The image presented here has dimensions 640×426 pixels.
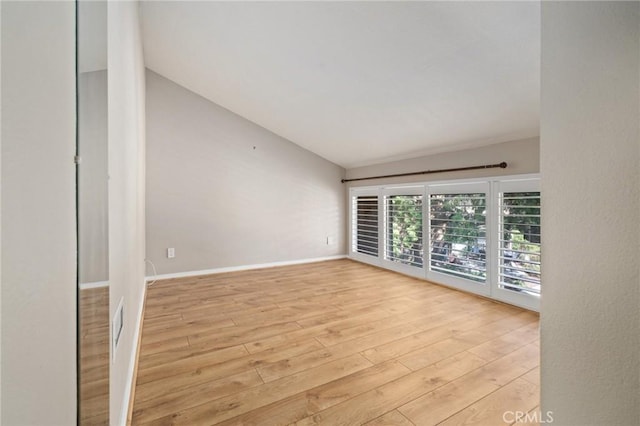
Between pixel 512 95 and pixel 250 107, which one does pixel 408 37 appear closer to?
pixel 512 95

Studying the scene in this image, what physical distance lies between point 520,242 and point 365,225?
8.10 ft

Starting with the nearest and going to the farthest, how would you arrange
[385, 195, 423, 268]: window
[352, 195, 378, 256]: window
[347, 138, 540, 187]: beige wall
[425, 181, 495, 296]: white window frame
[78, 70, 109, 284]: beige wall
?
[78, 70, 109, 284]: beige wall
[347, 138, 540, 187]: beige wall
[425, 181, 495, 296]: white window frame
[385, 195, 423, 268]: window
[352, 195, 378, 256]: window

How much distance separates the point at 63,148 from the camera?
0.50 meters

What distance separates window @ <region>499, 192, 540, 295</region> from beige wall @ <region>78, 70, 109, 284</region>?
3133 mm

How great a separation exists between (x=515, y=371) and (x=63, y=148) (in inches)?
92.3

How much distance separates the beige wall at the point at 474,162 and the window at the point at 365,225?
1.37 feet

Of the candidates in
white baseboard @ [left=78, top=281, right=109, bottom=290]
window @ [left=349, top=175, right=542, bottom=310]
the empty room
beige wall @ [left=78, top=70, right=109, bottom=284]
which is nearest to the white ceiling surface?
the empty room

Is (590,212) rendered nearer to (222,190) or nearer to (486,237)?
(486,237)

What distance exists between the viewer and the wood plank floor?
139 centimetres

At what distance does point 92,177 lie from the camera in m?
0.72

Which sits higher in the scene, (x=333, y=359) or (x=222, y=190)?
(x=222, y=190)

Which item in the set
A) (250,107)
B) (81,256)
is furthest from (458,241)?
(81,256)

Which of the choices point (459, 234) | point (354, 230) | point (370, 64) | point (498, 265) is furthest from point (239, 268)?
point (498, 265)

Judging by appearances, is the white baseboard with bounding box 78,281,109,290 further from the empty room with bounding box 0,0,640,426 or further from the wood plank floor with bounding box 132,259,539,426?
the wood plank floor with bounding box 132,259,539,426
